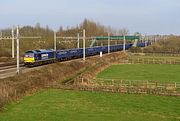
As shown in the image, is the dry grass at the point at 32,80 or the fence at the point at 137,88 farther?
the fence at the point at 137,88

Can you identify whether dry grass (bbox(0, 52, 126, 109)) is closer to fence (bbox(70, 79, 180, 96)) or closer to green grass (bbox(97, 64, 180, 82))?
green grass (bbox(97, 64, 180, 82))

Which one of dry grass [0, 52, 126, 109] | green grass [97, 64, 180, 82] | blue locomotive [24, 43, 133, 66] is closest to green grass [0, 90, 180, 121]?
dry grass [0, 52, 126, 109]

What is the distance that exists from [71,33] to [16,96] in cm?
10590

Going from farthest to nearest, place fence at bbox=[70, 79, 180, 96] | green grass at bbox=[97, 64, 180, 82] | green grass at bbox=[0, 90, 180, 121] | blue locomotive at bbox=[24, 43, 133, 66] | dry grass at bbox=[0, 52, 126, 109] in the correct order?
blue locomotive at bbox=[24, 43, 133, 66]
green grass at bbox=[97, 64, 180, 82]
fence at bbox=[70, 79, 180, 96]
dry grass at bbox=[0, 52, 126, 109]
green grass at bbox=[0, 90, 180, 121]

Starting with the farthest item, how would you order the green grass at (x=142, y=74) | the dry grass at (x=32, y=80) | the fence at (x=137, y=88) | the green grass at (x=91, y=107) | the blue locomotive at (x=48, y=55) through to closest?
1. the blue locomotive at (x=48, y=55)
2. the green grass at (x=142, y=74)
3. the fence at (x=137, y=88)
4. the dry grass at (x=32, y=80)
5. the green grass at (x=91, y=107)

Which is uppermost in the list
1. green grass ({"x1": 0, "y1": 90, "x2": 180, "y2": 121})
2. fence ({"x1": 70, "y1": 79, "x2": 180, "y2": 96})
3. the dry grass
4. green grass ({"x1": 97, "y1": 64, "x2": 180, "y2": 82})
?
the dry grass

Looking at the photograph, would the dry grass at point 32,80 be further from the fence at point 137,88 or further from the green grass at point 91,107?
the fence at point 137,88

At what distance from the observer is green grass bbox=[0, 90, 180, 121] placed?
989 inches

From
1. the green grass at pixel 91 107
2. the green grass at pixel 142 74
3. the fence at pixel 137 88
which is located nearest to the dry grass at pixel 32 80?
the green grass at pixel 91 107

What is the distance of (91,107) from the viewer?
29.1 meters

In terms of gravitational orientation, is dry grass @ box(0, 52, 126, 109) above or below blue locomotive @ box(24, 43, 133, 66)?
below

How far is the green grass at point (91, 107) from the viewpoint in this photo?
82.4ft

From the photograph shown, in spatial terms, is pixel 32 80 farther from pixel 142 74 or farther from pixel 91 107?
pixel 142 74

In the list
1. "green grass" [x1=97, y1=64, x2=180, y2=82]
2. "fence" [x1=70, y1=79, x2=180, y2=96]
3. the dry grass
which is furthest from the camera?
"green grass" [x1=97, y1=64, x2=180, y2=82]
